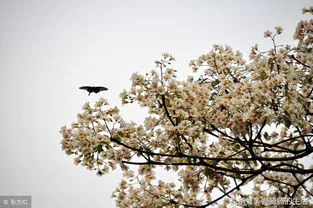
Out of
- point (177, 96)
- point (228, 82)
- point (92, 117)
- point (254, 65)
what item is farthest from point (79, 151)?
point (254, 65)

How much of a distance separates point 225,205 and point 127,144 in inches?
96.9

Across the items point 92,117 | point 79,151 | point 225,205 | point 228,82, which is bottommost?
point 225,205

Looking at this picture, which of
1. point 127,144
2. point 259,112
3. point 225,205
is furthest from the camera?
point 225,205

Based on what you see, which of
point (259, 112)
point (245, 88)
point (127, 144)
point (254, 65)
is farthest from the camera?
point (254, 65)

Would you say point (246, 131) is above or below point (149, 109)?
below

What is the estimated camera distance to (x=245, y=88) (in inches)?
138

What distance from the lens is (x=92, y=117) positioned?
3.71m

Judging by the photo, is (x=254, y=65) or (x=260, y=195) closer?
(x=254, y=65)

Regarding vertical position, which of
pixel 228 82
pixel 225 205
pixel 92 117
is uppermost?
pixel 228 82

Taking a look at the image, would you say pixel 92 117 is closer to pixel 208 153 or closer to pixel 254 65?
pixel 208 153

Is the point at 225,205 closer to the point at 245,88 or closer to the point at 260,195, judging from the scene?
the point at 260,195

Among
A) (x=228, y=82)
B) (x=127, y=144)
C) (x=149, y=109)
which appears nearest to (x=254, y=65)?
(x=228, y=82)

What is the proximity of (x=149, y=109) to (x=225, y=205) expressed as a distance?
8.12 feet

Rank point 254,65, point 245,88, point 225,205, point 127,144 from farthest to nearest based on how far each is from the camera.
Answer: point 225,205 < point 254,65 < point 127,144 < point 245,88
